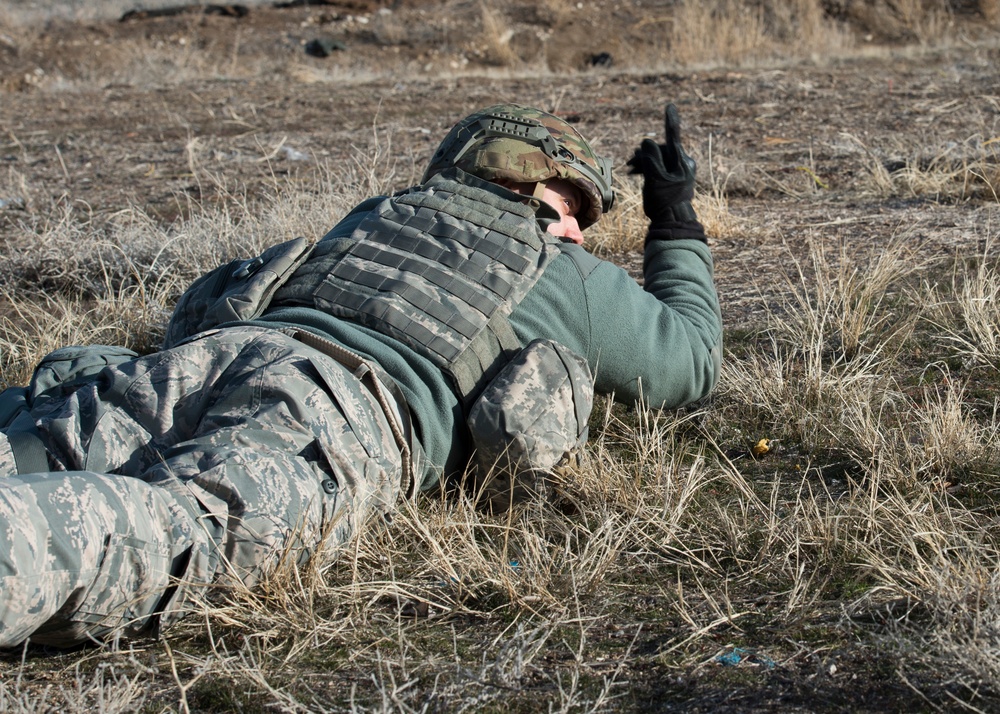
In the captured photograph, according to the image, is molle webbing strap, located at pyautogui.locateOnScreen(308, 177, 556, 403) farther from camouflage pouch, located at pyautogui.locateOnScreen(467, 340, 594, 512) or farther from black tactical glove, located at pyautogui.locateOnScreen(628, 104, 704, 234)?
black tactical glove, located at pyautogui.locateOnScreen(628, 104, 704, 234)

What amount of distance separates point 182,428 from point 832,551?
153 centimetres

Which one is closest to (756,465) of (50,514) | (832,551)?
(832,551)

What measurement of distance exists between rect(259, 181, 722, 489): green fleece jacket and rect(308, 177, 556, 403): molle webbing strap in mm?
44

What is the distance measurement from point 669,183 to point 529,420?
1.11m

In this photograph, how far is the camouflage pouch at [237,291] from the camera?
9.39 ft

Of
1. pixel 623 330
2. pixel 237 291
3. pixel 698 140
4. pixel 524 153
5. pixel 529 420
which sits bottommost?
pixel 698 140

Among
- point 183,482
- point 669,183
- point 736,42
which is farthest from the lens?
point 736,42

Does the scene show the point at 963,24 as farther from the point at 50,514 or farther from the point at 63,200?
the point at 50,514

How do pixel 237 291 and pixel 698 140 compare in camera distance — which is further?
pixel 698 140

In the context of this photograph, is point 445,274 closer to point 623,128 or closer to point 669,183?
point 669,183

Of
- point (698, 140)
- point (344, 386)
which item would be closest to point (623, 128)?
point (698, 140)

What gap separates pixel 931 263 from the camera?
4188 mm

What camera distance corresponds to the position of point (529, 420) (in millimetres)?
2580

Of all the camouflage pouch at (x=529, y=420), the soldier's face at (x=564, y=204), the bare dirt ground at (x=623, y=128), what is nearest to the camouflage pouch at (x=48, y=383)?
the camouflage pouch at (x=529, y=420)
